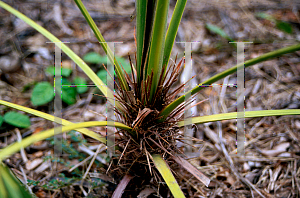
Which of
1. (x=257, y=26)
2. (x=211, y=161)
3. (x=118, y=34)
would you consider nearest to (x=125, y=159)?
(x=211, y=161)

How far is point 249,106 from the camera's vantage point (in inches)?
40.4

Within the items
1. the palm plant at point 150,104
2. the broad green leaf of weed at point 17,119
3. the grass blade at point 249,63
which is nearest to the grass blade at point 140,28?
the palm plant at point 150,104

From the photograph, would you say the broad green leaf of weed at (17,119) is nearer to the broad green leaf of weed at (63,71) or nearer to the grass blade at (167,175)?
the broad green leaf of weed at (63,71)

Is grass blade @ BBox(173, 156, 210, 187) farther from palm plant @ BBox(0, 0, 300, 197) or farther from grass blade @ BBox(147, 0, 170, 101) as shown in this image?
grass blade @ BBox(147, 0, 170, 101)

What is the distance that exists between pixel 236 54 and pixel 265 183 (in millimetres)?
684

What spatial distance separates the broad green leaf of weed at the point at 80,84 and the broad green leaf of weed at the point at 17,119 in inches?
10.3

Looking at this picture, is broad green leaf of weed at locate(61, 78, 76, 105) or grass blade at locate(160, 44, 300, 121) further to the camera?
broad green leaf of weed at locate(61, 78, 76, 105)

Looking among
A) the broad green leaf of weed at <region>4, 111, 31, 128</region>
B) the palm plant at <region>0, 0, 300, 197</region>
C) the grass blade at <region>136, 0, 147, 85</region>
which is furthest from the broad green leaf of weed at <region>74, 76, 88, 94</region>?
the grass blade at <region>136, 0, 147, 85</region>

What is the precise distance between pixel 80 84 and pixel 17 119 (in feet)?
1.03

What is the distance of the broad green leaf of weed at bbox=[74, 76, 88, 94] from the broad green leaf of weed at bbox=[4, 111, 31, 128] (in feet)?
0.86

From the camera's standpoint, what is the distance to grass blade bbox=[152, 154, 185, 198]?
1.59 feet

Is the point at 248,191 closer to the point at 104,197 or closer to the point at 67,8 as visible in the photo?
the point at 104,197

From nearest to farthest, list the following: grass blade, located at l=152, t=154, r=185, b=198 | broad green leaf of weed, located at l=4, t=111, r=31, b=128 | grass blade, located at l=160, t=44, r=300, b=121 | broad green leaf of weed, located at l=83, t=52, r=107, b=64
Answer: grass blade, located at l=160, t=44, r=300, b=121, grass blade, located at l=152, t=154, r=185, b=198, broad green leaf of weed, located at l=4, t=111, r=31, b=128, broad green leaf of weed, located at l=83, t=52, r=107, b=64

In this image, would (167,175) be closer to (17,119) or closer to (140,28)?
(140,28)
